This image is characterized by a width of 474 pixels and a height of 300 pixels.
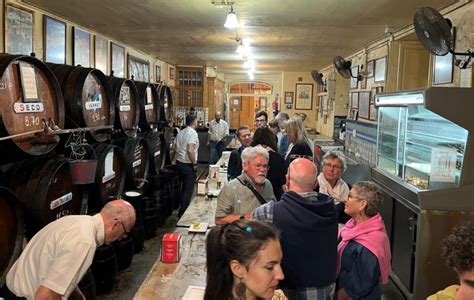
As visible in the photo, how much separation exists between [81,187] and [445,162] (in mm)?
2924

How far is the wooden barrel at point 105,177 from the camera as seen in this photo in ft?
12.1

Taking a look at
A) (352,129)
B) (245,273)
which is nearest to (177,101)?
(352,129)

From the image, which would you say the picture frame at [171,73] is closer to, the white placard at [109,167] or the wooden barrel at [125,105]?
the wooden barrel at [125,105]

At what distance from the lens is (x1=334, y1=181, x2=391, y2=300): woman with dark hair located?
2.36 metres

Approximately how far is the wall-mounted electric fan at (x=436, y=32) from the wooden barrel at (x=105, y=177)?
10.1 feet

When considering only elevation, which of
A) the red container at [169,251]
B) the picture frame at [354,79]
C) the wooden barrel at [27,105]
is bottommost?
the red container at [169,251]

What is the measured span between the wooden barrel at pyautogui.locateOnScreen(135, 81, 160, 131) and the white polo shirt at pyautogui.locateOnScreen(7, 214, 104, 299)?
3.07 meters

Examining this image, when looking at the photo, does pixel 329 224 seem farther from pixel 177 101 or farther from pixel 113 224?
pixel 177 101

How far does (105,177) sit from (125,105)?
1.06m

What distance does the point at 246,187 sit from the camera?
2918 mm

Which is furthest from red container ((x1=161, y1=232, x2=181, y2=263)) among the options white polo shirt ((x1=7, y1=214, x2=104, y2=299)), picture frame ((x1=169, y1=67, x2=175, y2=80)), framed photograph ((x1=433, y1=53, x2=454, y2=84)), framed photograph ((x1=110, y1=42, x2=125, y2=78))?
picture frame ((x1=169, y1=67, x2=175, y2=80))

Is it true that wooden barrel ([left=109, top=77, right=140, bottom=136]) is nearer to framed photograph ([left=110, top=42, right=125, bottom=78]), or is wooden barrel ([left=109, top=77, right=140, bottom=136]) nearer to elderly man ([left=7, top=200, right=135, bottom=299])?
elderly man ([left=7, top=200, right=135, bottom=299])

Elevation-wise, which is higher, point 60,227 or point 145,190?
point 60,227

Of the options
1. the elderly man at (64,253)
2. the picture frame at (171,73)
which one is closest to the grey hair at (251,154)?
the elderly man at (64,253)
